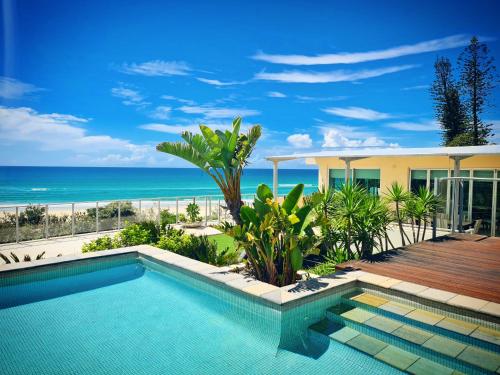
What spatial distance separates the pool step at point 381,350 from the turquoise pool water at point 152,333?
0.33 ft

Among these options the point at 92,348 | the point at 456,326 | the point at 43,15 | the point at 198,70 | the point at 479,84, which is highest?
the point at 198,70

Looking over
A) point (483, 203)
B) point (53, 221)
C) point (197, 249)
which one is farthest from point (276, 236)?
point (483, 203)

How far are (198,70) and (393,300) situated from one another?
53288mm

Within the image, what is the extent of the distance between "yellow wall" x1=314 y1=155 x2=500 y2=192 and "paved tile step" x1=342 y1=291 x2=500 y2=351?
9699 millimetres

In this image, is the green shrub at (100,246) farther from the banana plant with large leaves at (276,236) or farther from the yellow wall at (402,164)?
the yellow wall at (402,164)

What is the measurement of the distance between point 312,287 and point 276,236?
0.98 m

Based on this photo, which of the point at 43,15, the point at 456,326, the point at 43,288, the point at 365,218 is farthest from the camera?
the point at 43,15

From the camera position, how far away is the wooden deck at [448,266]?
505cm

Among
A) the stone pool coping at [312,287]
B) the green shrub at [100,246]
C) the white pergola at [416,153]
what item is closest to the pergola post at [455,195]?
the white pergola at [416,153]

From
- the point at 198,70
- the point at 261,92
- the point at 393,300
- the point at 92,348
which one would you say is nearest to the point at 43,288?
the point at 92,348

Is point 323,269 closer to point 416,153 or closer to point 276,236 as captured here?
point 276,236

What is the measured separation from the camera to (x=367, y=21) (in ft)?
86.4

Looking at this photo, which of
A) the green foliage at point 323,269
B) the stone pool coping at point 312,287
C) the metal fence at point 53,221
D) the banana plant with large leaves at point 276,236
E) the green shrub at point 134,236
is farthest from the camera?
the metal fence at point 53,221

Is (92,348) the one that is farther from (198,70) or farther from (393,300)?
(198,70)
